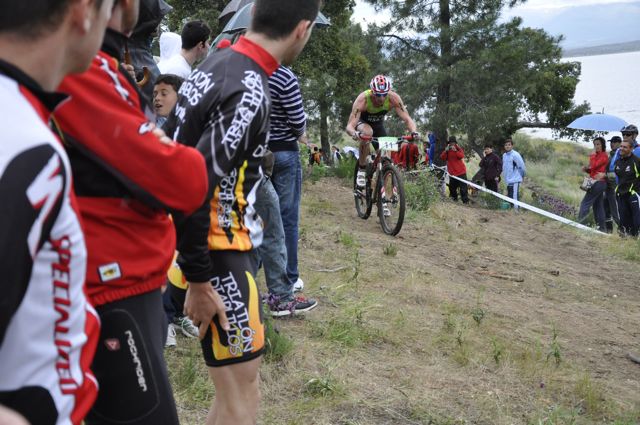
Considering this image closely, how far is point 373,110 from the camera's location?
8805 millimetres

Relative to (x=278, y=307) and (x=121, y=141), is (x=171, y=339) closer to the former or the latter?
(x=278, y=307)

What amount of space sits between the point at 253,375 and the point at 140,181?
3.59 ft

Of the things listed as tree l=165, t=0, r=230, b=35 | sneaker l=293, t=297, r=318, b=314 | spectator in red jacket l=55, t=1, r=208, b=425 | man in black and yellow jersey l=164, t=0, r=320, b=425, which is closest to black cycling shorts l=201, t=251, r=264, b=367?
man in black and yellow jersey l=164, t=0, r=320, b=425

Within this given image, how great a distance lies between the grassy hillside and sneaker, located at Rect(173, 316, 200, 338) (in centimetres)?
10

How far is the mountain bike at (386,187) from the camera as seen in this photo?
327 inches

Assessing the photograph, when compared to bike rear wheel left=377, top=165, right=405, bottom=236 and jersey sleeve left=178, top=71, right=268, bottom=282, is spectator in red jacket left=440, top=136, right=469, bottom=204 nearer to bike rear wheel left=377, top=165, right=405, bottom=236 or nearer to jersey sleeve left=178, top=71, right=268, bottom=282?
bike rear wheel left=377, top=165, right=405, bottom=236

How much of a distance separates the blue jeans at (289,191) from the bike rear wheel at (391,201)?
3144 mm

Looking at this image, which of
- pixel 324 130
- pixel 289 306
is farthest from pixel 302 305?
pixel 324 130

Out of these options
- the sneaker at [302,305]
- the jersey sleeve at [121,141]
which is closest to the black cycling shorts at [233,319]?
the jersey sleeve at [121,141]

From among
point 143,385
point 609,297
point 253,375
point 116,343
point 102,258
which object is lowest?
point 609,297

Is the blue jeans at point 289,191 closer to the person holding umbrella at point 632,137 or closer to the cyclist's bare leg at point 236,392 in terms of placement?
the cyclist's bare leg at point 236,392

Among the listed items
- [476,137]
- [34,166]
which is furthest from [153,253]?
[476,137]

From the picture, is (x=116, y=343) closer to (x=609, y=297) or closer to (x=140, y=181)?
(x=140, y=181)

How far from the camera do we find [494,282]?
7234 millimetres
